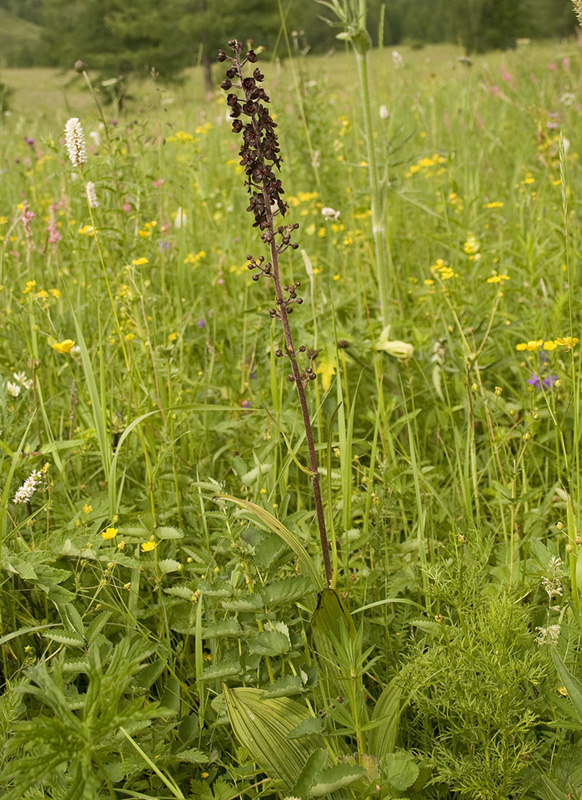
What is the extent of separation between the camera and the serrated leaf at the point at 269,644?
1.02 m

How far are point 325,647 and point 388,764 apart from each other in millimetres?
186

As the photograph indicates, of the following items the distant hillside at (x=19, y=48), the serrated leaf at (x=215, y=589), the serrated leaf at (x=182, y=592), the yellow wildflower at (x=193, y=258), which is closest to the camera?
the serrated leaf at (x=215, y=589)

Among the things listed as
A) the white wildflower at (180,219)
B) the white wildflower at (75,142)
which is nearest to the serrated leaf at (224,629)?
the white wildflower at (75,142)

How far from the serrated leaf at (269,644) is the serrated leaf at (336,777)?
19 centimetres

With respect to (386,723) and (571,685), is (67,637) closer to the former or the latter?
(386,723)

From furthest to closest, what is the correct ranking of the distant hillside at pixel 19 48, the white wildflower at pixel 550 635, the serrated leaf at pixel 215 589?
1. the distant hillside at pixel 19 48
2. the serrated leaf at pixel 215 589
3. the white wildflower at pixel 550 635

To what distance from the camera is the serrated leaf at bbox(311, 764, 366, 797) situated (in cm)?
85

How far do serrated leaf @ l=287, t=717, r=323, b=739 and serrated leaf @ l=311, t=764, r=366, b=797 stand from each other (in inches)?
2.6

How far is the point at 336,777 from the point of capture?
852mm

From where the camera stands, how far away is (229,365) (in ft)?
7.13

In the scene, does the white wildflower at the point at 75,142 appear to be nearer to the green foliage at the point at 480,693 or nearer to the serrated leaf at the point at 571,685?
the green foliage at the point at 480,693

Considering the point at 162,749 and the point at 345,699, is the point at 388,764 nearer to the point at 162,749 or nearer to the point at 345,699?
the point at 345,699

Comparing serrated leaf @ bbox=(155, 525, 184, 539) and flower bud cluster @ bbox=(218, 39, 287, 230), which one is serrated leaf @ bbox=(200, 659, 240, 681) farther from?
flower bud cluster @ bbox=(218, 39, 287, 230)

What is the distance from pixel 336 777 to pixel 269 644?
228mm
